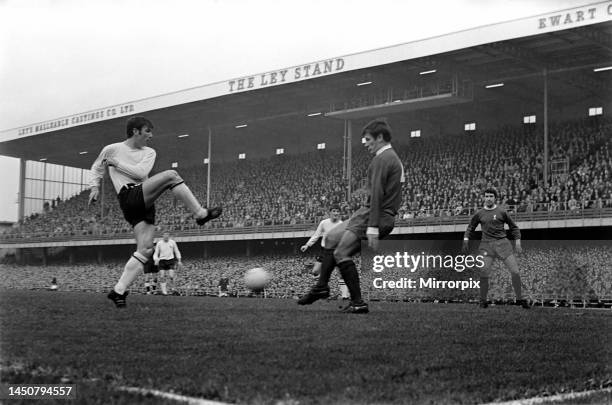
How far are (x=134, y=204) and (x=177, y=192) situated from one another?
2.01 feet

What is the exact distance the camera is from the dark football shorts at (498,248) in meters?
15.1

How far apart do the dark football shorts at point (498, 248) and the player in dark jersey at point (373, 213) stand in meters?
6.24

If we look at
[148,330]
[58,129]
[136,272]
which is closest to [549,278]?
[136,272]

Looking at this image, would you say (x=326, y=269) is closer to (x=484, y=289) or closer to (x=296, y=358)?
(x=296, y=358)

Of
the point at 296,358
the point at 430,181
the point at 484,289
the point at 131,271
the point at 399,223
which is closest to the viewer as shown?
the point at 296,358

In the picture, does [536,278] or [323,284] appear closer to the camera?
[323,284]

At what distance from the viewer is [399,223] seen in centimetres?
3362

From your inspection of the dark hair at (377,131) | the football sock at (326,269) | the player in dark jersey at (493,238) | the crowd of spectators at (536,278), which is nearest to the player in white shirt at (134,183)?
the football sock at (326,269)

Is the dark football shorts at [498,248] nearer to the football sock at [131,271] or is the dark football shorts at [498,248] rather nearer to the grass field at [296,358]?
the grass field at [296,358]

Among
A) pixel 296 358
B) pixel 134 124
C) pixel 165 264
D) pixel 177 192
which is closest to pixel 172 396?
pixel 296 358

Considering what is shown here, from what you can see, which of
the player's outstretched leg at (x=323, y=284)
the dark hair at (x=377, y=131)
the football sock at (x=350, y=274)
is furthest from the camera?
the player's outstretched leg at (x=323, y=284)

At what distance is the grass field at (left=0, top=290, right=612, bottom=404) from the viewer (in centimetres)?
Answer: 461

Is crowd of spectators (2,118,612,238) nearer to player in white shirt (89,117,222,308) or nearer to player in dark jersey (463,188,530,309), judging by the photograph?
player in dark jersey (463,188,530,309)

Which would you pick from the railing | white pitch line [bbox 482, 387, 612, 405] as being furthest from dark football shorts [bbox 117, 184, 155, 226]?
the railing
